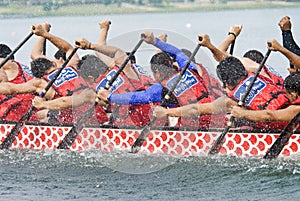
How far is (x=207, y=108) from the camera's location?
8922 mm

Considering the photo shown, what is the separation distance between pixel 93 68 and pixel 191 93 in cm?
134

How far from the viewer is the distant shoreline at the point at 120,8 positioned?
4606cm

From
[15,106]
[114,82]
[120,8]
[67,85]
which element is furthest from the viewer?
[120,8]

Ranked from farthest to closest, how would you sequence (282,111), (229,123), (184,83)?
1. (184,83)
2. (229,123)
3. (282,111)

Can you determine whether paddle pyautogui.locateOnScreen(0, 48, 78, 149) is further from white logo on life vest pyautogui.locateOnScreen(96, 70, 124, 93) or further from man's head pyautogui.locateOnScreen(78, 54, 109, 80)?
white logo on life vest pyautogui.locateOnScreen(96, 70, 124, 93)

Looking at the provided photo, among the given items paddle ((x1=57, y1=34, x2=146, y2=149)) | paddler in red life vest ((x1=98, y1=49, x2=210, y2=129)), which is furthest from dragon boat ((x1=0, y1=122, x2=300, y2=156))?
paddler in red life vest ((x1=98, y1=49, x2=210, y2=129))

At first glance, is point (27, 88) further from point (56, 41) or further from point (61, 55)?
point (61, 55)

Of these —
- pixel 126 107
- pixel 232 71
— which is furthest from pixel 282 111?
pixel 126 107

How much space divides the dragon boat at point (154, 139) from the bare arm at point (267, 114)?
0.21 m

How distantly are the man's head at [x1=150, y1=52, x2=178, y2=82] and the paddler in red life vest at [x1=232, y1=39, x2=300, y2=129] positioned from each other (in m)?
0.98

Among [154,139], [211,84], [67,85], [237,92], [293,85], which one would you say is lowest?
[154,139]

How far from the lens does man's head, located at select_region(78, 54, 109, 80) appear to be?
9914mm

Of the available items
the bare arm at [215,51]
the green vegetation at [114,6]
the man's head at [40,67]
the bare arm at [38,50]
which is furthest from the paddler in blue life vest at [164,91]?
the green vegetation at [114,6]

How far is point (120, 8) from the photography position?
52.1 m
